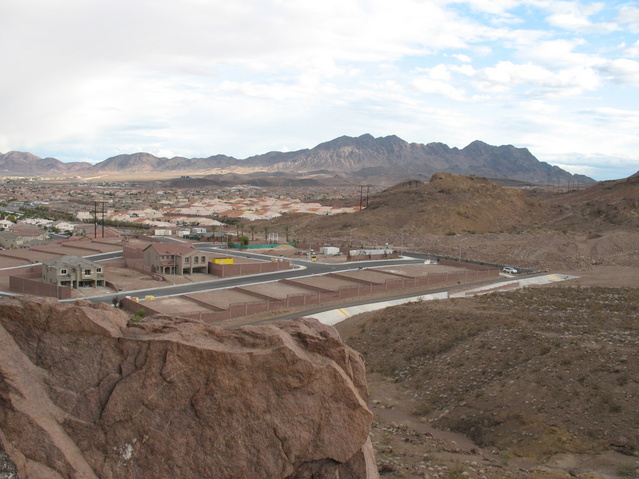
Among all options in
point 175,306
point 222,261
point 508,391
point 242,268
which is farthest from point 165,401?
point 222,261

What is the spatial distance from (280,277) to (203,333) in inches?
2061

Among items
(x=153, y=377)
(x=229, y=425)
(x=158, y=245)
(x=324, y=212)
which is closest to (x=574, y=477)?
(x=229, y=425)

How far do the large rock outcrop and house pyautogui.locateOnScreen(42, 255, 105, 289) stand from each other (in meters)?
47.0

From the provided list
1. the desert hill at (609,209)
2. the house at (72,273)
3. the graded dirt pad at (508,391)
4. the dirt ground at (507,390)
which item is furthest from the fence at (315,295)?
the desert hill at (609,209)

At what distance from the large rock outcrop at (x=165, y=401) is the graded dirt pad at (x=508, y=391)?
4169mm

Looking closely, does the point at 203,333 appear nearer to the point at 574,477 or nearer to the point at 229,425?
the point at 229,425

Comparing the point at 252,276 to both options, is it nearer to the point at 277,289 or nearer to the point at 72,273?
the point at 277,289

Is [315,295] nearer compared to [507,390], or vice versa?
[507,390]

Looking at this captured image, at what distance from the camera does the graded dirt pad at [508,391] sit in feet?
51.0

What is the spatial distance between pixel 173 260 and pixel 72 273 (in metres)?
12.1

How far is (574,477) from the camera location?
14.0 m

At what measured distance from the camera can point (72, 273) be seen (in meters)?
53.9

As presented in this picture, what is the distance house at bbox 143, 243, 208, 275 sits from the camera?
63.1 m

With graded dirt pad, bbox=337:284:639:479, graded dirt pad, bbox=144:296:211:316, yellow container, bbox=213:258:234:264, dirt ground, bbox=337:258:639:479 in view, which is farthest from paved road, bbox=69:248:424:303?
graded dirt pad, bbox=337:284:639:479
